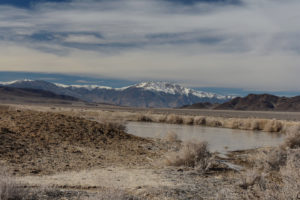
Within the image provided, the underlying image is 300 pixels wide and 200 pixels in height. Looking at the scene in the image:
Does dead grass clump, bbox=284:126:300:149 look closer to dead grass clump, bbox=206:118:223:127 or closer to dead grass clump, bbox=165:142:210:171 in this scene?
dead grass clump, bbox=165:142:210:171

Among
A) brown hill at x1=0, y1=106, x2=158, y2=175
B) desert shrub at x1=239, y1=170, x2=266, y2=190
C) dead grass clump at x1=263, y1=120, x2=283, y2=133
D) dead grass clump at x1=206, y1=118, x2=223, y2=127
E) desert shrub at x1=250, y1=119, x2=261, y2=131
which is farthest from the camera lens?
dead grass clump at x1=206, y1=118, x2=223, y2=127

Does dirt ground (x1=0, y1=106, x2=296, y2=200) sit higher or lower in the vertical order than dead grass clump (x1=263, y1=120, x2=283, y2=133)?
higher

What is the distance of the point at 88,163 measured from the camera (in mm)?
12172

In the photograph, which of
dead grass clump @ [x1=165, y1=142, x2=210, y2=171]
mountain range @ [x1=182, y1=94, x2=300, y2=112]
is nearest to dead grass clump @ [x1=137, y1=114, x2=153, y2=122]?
dead grass clump @ [x1=165, y1=142, x2=210, y2=171]

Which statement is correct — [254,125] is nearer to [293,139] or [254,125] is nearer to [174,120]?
[174,120]

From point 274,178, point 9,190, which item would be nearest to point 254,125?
point 274,178

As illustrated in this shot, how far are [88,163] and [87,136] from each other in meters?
5.31

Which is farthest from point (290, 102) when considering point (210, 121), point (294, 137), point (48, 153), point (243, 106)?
point (48, 153)

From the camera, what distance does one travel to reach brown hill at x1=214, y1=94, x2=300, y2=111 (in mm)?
177375

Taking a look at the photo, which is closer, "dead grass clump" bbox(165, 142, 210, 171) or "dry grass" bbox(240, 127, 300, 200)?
"dry grass" bbox(240, 127, 300, 200)

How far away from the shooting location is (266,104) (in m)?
186

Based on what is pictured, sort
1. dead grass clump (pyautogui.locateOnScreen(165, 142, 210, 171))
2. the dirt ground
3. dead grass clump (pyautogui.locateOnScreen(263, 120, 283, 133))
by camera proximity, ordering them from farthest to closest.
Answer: dead grass clump (pyautogui.locateOnScreen(263, 120, 283, 133)) → dead grass clump (pyautogui.locateOnScreen(165, 142, 210, 171)) → the dirt ground

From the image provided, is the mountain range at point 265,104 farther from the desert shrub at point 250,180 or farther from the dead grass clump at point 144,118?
the desert shrub at point 250,180

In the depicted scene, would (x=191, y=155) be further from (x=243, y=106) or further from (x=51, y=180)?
(x=243, y=106)
